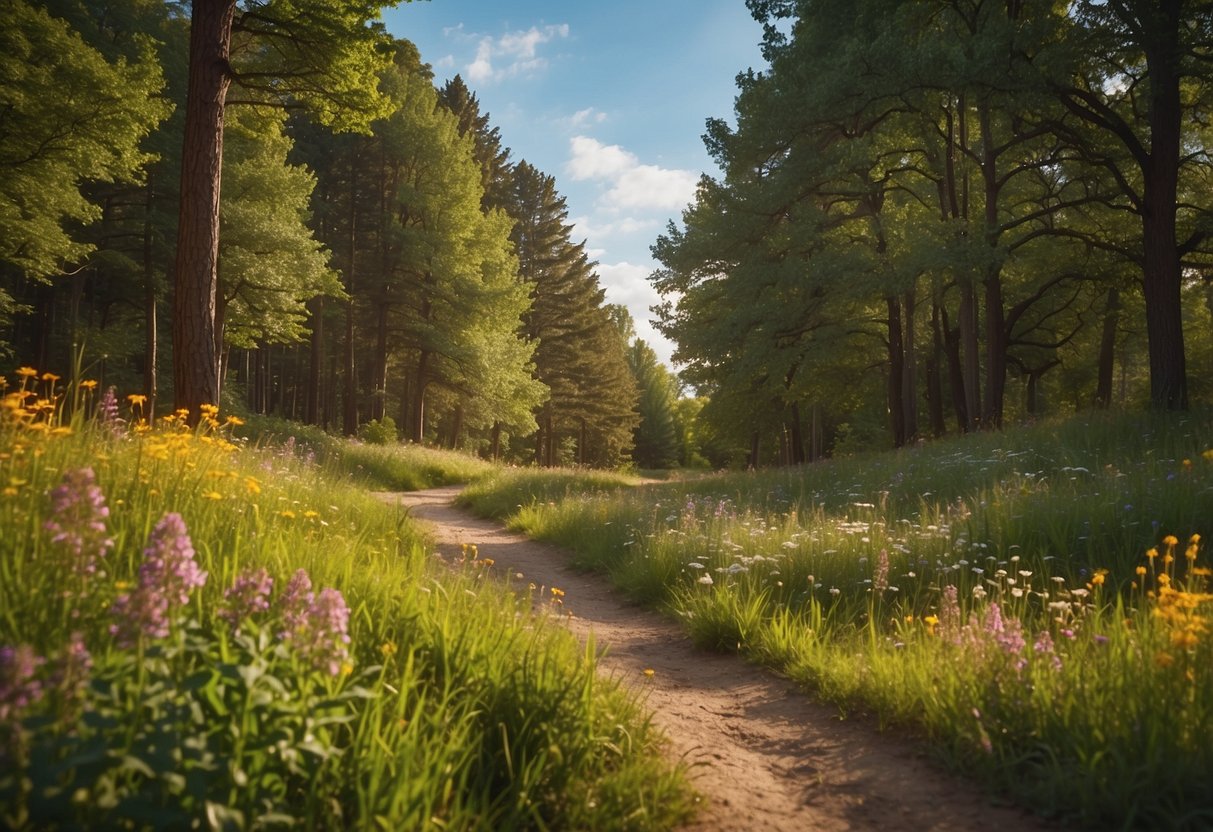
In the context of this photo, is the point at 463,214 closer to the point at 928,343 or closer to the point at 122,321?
the point at 122,321

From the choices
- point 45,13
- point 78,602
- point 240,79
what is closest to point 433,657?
point 78,602

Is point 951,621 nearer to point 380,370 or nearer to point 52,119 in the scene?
point 52,119

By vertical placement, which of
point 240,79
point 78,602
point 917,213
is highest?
point 917,213

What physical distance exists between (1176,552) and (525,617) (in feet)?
16.9

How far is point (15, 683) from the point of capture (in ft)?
4.69

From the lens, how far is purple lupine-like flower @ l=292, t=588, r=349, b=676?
7.06ft

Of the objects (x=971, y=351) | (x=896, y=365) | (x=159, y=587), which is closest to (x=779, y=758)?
(x=159, y=587)

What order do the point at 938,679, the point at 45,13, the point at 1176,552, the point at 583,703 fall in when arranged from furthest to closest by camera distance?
the point at 45,13
the point at 1176,552
the point at 938,679
the point at 583,703

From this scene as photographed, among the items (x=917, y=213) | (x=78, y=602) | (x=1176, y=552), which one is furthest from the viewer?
(x=917, y=213)

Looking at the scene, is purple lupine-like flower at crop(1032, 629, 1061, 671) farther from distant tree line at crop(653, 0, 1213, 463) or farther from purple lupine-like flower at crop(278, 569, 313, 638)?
distant tree line at crop(653, 0, 1213, 463)

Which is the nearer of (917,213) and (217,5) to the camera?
(217,5)

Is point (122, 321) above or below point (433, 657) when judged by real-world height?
above

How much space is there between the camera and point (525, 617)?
11.4 feet

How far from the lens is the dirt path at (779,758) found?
2615mm
